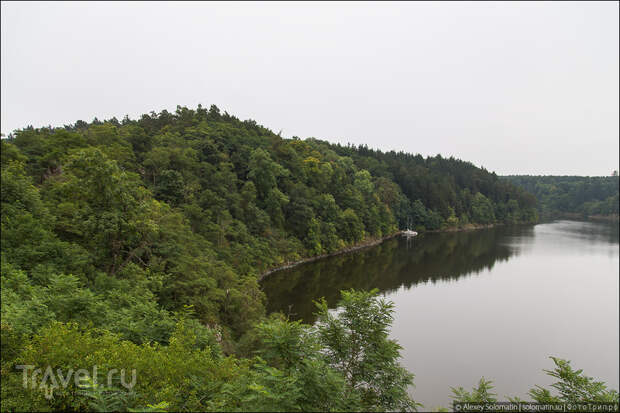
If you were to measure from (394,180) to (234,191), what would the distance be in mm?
53428

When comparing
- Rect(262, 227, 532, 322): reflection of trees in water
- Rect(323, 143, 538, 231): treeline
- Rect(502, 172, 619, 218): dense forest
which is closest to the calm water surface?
Rect(262, 227, 532, 322): reflection of trees in water

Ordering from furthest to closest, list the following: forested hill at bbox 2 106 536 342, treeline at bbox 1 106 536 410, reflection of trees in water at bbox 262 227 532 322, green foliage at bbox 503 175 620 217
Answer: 1. green foliage at bbox 503 175 620 217
2. reflection of trees in water at bbox 262 227 532 322
3. forested hill at bbox 2 106 536 342
4. treeline at bbox 1 106 536 410

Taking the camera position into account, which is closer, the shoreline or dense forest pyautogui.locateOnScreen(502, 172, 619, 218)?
the shoreline

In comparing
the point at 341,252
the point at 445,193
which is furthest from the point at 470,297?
the point at 445,193

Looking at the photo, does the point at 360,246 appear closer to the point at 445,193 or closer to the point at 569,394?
the point at 445,193

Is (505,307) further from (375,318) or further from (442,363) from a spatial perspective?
(375,318)

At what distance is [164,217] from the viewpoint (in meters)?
17.8

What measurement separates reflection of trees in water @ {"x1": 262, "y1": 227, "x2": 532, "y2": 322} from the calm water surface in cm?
11

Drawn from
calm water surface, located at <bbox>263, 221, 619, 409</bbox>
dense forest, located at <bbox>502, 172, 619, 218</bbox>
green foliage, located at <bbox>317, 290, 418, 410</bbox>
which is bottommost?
calm water surface, located at <bbox>263, 221, 619, 409</bbox>

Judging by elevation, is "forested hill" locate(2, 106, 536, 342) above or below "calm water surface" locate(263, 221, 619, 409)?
above

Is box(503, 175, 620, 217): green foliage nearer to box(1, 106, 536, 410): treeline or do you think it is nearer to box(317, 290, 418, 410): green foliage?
box(1, 106, 536, 410): treeline

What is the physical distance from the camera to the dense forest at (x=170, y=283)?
5438 millimetres

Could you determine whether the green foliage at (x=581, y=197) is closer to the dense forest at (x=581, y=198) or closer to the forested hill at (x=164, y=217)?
the dense forest at (x=581, y=198)

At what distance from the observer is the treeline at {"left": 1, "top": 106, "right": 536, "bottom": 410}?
892 cm
